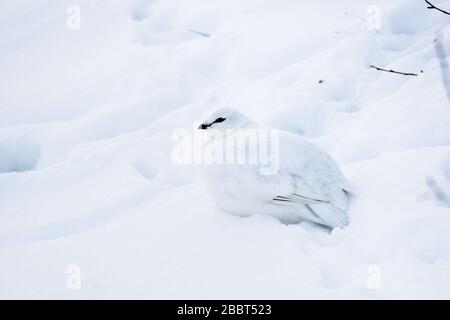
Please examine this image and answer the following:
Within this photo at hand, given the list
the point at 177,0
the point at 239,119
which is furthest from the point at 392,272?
the point at 177,0

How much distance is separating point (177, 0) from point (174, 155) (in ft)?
9.54

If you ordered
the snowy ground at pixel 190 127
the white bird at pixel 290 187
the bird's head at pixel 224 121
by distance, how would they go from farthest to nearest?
the bird's head at pixel 224 121, the white bird at pixel 290 187, the snowy ground at pixel 190 127

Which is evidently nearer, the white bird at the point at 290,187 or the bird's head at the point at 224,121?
the white bird at the point at 290,187

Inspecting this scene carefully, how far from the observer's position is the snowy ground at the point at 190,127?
1683mm

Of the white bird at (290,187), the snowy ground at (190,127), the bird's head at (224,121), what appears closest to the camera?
the snowy ground at (190,127)

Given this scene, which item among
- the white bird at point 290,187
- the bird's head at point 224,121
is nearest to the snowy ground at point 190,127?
the white bird at point 290,187

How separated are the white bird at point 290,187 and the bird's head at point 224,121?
0.18 m

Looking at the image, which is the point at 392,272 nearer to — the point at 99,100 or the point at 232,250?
the point at 232,250

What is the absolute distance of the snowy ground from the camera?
5.52ft

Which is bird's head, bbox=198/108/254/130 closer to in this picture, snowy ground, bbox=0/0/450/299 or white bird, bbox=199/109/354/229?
white bird, bbox=199/109/354/229

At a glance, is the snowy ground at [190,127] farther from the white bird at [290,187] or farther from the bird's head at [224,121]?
the bird's head at [224,121]

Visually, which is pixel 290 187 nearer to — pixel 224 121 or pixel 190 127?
pixel 224 121

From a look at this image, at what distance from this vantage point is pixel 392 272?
5.16 ft

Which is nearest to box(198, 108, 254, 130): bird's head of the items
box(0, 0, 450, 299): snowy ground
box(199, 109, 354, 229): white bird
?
box(199, 109, 354, 229): white bird
